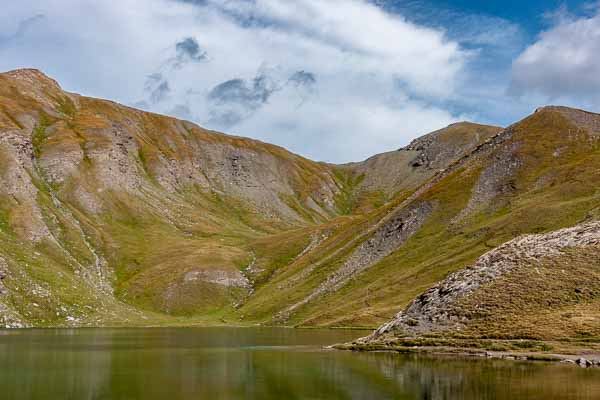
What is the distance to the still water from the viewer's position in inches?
1662

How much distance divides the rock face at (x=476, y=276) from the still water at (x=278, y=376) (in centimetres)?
785

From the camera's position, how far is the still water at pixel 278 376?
42.2 meters

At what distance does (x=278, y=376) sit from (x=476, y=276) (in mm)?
34643

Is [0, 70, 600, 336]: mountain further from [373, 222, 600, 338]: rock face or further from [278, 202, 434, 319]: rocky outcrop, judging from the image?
[373, 222, 600, 338]: rock face

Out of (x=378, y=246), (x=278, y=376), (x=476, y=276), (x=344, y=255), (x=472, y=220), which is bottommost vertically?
(x=278, y=376)

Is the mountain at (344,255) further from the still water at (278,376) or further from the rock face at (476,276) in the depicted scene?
the still water at (278,376)

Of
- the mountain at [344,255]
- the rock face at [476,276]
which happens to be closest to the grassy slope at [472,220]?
the mountain at [344,255]

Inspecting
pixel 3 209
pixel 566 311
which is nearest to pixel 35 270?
pixel 3 209

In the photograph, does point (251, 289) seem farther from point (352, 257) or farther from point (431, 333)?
point (431, 333)

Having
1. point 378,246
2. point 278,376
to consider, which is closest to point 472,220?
point 378,246

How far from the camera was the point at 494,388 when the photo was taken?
42.4 meters

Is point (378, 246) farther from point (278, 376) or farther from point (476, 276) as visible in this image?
point (278, 376)

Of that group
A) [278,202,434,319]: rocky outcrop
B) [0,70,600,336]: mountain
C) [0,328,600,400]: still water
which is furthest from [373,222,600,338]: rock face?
[278,202,434,319]: rocky outcrop

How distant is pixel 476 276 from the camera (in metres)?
77.6
